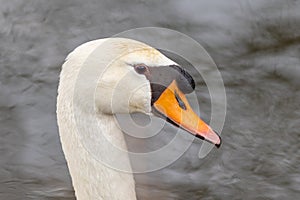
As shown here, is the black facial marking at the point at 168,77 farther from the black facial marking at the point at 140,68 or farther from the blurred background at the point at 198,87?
the blurred background at the point at 198,87

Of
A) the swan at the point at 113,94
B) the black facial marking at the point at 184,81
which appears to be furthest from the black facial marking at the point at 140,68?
the black facial marking at the point at 184,81

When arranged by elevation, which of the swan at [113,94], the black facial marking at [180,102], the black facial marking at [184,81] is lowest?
the swan at [113,94]

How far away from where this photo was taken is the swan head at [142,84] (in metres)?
3.25

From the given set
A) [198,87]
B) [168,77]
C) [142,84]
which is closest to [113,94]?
[142,84]

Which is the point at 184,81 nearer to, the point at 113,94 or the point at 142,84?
the point at 142,84

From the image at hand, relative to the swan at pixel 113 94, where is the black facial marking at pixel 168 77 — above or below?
above

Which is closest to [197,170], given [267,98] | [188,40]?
[267,98]

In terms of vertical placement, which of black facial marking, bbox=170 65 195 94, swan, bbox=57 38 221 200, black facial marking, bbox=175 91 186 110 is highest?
black facial marking, bbox=170 65 195 94

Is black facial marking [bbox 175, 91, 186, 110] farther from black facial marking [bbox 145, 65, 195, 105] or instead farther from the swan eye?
the swan eye

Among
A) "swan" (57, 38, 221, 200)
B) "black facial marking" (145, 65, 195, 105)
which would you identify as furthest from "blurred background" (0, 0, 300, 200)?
"black facial marking" (145, 65, 195, 105)

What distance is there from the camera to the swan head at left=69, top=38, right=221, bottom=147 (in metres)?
Answer: 3.25

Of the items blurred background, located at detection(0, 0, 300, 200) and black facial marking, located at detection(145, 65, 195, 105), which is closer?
black facial marking, located at detection(145, 65, 195, 105)

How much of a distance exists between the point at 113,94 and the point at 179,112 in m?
0.26

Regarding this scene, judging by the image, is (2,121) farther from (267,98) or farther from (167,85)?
(167,85)
